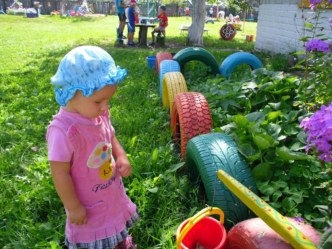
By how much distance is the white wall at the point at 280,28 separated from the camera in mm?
7656

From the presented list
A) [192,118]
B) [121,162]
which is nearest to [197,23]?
[192,118]

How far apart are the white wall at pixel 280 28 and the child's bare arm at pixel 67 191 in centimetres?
685

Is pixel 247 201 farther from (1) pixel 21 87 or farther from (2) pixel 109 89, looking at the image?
(1) pixel 21 87

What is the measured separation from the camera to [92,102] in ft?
4.62

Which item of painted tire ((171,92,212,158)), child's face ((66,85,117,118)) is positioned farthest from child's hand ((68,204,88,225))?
painted tire ((171,92,212,158))

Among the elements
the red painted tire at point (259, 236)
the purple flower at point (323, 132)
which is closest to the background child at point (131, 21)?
the red painted tire at point (259, 236)

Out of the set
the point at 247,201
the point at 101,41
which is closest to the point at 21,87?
the point at 247,201

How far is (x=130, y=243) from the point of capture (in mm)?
1920

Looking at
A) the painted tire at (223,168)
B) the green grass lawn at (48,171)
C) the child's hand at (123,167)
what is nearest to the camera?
the child's hand at (123,167)

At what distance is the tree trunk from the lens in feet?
33.1

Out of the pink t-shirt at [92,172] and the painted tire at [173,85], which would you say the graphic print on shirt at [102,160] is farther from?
the painted tire at [173,85]

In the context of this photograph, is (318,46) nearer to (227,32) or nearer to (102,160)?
(102,160)

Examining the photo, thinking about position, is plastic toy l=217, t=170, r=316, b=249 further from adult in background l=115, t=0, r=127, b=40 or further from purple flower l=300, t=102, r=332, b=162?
adult in background l=115, t=0, r=127, b=40

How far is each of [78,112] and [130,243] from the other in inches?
34.9
